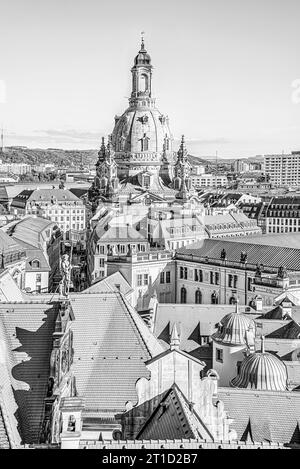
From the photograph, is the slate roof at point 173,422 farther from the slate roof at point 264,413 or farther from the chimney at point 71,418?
the slate roof at point 264,413

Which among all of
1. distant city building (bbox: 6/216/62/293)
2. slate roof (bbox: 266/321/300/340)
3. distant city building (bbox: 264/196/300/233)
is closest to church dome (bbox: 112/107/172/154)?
distant city building (bbox: 6/216/62/293)

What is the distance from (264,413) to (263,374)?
321 cm

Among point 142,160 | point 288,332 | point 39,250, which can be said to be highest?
point 142,160

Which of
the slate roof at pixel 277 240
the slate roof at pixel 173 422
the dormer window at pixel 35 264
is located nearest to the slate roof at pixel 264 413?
the slate roof at pixel 173 422

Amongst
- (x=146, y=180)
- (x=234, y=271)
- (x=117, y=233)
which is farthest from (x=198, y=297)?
(x=146, y=180)

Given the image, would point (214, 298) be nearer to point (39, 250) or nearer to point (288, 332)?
point (39, 250)

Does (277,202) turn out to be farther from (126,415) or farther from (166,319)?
(126,415)

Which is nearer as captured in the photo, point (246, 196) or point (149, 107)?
point (149, 107)

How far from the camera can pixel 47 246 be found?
90.8 metres

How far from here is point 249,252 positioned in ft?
228

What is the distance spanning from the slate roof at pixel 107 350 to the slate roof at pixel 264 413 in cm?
479

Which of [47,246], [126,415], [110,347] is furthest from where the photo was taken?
[47,246]
